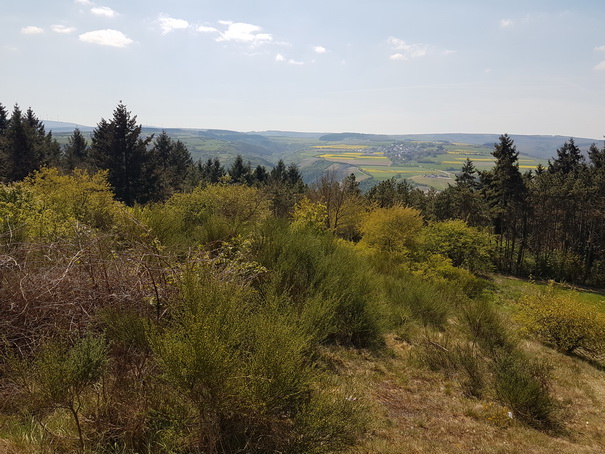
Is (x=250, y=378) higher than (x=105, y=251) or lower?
lower

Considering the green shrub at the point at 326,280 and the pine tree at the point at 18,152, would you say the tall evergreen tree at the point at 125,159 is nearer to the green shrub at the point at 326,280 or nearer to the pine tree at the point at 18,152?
the pine tree at the point at 18,152

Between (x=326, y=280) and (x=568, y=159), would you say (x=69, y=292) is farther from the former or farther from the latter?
(x=568, y=159)

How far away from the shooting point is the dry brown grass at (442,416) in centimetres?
497

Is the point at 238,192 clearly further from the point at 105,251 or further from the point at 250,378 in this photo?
the point at 250,378

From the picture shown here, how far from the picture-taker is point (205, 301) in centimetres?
333

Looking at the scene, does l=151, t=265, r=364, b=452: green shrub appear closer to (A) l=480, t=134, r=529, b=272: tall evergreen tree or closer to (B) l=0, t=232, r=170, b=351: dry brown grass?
(B) l=0, t=232, r=170, b=351: dry brown grass

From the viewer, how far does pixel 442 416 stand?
5.90m

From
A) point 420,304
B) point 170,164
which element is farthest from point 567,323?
point 170,164

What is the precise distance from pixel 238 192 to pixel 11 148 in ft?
86.3

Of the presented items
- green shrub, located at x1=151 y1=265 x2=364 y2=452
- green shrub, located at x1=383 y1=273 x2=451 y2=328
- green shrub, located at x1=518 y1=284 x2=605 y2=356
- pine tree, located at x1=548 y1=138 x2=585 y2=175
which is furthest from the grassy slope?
pine tree, located at x1=548 y1=138 x2=585 y2=175

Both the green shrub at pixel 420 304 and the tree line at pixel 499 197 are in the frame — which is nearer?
the green shrub at pixel 420 304

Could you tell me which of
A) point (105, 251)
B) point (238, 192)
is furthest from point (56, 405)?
point (238, 192)

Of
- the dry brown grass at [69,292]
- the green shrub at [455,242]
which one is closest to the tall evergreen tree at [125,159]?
the green shrub at [455,242]

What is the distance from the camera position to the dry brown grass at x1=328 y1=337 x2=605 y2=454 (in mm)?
4973
